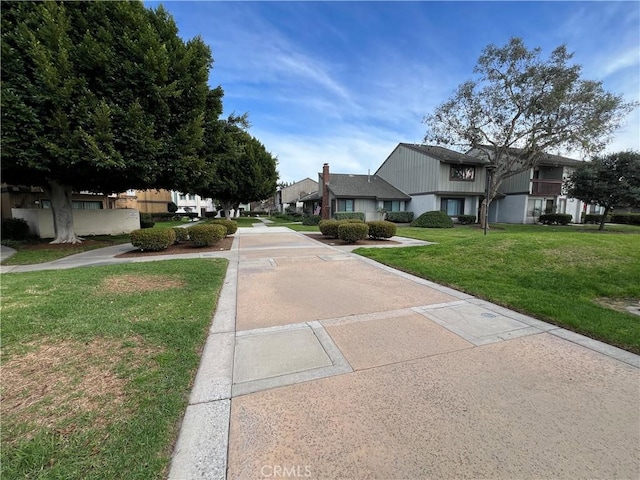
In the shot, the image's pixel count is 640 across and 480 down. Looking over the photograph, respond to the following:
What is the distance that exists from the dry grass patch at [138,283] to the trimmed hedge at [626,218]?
38361 mm

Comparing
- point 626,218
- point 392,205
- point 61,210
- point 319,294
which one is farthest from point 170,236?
point 626,218

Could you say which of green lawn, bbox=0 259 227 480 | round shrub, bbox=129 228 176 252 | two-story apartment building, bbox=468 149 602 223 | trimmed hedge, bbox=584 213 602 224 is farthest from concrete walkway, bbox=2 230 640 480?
trimmed hedge, bbox=584 213 602 224

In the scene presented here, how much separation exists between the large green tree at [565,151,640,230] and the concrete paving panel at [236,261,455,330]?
2043 cm

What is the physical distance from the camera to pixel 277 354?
3355 millimetres

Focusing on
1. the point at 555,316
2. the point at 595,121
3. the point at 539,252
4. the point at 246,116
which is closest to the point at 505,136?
the point at 595,121

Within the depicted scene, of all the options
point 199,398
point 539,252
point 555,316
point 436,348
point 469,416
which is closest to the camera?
point 469,416

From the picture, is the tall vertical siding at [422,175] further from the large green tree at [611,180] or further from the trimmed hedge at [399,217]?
the large green tree at [611,180]

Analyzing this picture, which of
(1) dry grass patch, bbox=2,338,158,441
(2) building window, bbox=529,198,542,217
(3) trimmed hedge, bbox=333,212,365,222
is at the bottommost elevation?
(1) dry grass patch, bbox=2,338,158,441

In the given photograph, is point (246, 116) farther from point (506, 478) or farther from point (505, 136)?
point (506, 478)

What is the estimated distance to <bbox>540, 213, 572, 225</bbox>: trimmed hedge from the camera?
2514 centimetres

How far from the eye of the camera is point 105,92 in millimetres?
9266

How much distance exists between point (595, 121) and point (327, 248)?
19.8 m

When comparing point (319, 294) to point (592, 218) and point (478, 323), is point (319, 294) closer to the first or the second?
point (478, 323)

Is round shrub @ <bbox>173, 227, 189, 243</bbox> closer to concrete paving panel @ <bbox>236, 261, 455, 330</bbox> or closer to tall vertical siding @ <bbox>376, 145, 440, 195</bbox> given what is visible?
concrete paving panel @ <bbox>236, 261, 455, 330</bbox>
